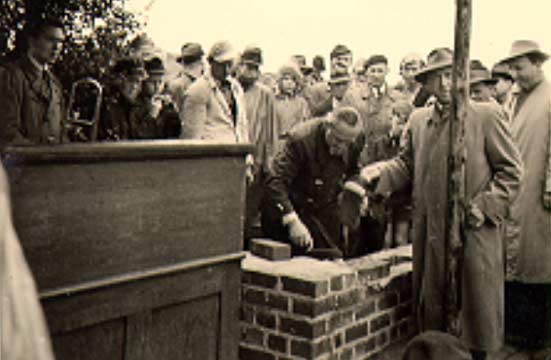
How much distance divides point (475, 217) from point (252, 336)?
1375mm

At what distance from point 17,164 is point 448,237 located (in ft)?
8.42

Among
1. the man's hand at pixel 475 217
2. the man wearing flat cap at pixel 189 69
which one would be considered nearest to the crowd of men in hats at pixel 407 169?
the man's hand at pixel 475 217

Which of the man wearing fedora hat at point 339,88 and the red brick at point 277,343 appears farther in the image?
the man wearing fedora hat at point 339,88

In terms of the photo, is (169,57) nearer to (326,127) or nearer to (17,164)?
(326,127)

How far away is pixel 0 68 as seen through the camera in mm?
4070

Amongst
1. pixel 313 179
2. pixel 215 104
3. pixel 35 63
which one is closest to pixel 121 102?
pixel 35 63

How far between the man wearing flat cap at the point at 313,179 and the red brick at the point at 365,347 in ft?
2.37

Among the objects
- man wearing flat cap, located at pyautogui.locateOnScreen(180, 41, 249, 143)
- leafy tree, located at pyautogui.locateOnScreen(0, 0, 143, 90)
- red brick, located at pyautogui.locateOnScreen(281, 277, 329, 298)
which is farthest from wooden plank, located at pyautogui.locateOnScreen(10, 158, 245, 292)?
leafy tree, located at pyautogui.locateOnScreen(0, 0, 143, 90)

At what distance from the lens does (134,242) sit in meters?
2.45

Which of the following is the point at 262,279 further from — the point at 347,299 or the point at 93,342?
the point at 93,342

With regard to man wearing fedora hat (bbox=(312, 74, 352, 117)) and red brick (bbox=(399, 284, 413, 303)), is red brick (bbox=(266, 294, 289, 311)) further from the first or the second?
man wearing fedora hat (bbox=(312, 74, 352, 117))

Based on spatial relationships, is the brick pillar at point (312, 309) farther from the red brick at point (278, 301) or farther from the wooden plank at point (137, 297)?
the wooden plank at point (137, 297)

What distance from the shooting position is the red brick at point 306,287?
11.4 ft

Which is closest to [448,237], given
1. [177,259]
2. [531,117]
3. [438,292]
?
[438,292]
